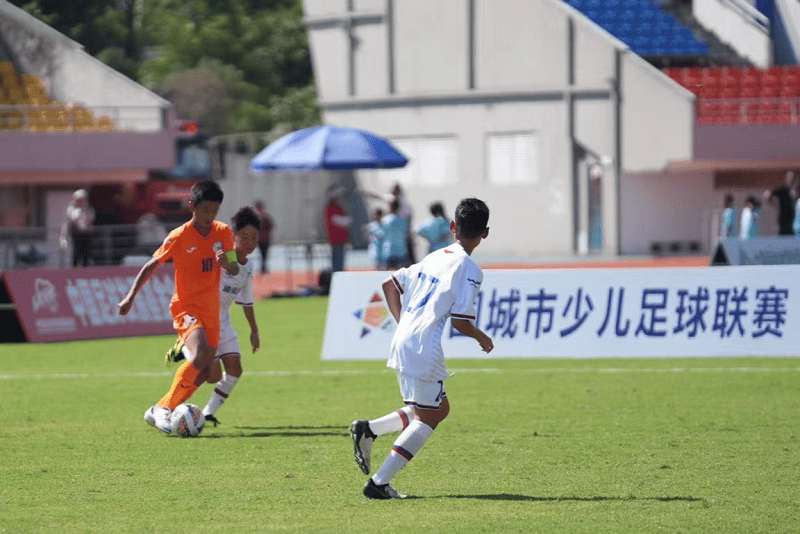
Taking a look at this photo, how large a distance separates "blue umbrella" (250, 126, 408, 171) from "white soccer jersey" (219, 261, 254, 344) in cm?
1499

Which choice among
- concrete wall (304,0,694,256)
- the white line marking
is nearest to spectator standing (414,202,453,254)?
the white line marking

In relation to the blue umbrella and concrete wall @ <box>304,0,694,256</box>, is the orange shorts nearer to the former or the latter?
the blue umbrella

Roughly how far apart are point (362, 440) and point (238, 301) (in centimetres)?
380

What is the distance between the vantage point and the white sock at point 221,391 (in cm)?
1118

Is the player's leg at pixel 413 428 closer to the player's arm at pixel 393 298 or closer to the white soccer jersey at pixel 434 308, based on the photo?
the white soccer jersey at pixel 434 308

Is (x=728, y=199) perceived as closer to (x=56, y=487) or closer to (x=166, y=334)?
(x=166, y=334)

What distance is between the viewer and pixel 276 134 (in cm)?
6272

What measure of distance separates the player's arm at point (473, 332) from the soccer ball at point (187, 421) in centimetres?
360

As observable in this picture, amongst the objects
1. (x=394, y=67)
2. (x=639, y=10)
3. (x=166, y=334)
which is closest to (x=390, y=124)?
(x=394, y=67)

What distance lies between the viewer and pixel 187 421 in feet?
34.3

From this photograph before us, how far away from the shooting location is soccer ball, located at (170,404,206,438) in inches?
412

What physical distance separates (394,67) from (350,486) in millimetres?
36731

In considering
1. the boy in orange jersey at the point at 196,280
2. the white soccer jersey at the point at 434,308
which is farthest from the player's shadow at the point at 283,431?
the white soccer jersey at the point at 434,308

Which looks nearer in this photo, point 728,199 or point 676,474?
point 676,474
